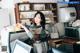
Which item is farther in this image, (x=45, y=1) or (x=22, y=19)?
(x=45, y=1)

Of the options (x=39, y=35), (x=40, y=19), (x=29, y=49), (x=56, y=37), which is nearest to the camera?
(x=29, y=49)

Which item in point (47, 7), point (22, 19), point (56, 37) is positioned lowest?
point (56, 37)

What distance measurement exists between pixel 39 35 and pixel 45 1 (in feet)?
11.7

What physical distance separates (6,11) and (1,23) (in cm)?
37

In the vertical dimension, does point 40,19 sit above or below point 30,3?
below

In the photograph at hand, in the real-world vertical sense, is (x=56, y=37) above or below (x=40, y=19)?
below

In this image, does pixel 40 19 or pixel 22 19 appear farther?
pixel 22 19

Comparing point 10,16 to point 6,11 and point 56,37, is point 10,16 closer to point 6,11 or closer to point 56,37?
point 6,11

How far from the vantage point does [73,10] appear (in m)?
4.87

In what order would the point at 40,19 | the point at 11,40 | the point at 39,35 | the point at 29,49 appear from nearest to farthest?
the point at 29,49 < the point at 11,40 < the point at 39,35 < the point at 40,19

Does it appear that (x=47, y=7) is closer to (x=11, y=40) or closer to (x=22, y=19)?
(x=22, y=19)

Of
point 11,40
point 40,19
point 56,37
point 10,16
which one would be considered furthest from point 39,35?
point 10,16

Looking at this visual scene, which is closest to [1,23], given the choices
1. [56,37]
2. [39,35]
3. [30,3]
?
[30,3]

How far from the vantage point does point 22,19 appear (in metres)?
4.81
